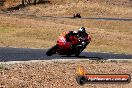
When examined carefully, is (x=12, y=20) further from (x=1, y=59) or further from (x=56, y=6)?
(x=56, y=6)

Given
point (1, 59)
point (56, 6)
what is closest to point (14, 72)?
point (1, 59)

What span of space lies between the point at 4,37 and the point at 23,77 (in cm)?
1988

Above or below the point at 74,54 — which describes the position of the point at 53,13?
below

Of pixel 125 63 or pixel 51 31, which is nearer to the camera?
pixel 125 63

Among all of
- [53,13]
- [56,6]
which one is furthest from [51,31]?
[56,6]

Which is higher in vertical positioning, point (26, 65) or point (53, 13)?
point (26, 65)

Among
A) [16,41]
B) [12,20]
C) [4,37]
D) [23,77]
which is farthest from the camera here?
[12,20]

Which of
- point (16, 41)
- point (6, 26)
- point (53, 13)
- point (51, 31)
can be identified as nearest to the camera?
point (16, 41)

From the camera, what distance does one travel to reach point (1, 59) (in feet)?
68.5

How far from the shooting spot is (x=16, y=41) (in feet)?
110

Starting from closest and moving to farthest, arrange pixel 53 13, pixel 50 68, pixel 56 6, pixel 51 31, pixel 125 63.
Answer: pixel 50 68, pixel 125 63, pixel 51 31, pixel 53 13, pixel 56 6

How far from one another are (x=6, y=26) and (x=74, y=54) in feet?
67.5

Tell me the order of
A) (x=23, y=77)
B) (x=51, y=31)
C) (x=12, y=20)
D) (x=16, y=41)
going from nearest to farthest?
(x=23, y=77)
(x=16, y=41)
(x=51, y=31)
(x=12, y=20)

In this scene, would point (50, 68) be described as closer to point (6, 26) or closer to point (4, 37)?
point (4, 37)
